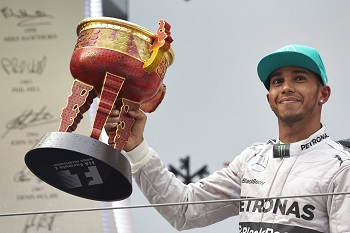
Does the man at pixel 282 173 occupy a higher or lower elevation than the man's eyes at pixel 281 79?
lower

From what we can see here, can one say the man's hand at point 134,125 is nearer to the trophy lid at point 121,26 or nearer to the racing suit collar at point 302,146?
the trophy lid at point 121,26

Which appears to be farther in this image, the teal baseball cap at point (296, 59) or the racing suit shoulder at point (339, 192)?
the teal baseball cap at point (296, 59)

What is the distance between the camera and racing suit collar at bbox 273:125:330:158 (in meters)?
1.62

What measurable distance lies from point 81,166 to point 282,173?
1.26 feet

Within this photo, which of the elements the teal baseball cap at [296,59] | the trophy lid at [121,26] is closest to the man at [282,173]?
the teal baseball cap at [296,59]

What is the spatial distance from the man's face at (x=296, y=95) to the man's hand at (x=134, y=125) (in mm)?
264

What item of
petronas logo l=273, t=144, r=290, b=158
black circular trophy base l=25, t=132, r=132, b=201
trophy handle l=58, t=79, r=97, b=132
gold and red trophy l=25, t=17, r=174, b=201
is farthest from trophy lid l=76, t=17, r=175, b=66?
petronas logo l=273, t=144, r=290, b=158

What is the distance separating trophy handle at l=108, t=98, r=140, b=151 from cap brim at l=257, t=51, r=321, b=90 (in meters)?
0.27

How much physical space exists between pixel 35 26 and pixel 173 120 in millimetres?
689

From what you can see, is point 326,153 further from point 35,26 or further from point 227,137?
point 35,26

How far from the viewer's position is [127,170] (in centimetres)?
155

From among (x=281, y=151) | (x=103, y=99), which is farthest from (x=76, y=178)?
(x=281, y=151)

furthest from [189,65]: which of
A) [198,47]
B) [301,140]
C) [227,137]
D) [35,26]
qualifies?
[301,140]

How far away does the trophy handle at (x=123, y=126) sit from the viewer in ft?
5.13
